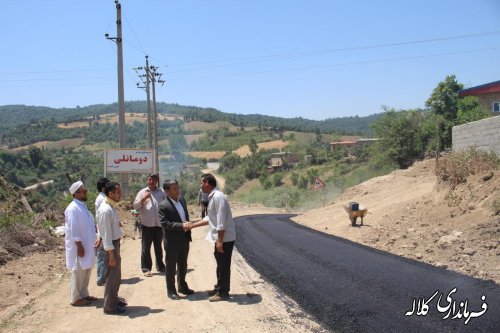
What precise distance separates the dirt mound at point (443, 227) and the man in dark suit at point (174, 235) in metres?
4.54

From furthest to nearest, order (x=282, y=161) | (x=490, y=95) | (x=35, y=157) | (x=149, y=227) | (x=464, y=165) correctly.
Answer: (x=282, y=161)
(x=35, y=157)
(x=490, y=95)
(x=464, y=165)
(x=149, y=227)

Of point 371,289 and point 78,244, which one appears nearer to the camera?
point 78,244

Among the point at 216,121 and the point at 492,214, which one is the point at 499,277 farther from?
the point at 216,121

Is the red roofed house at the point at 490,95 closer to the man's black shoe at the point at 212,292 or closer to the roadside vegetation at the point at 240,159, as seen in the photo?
the roadside vegetation at the point at 240,159

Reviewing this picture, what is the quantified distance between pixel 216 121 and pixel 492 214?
139943 millimetres

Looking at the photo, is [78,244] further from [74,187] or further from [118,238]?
[74,187]

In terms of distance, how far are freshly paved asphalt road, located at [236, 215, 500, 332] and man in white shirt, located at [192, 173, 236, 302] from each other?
100cm

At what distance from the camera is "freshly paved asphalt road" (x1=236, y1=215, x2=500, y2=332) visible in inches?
215

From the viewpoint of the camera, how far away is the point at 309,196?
39.5 m

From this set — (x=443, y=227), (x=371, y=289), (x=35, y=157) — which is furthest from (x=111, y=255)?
(x=35, y=157)

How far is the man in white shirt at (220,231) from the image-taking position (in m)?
6.61

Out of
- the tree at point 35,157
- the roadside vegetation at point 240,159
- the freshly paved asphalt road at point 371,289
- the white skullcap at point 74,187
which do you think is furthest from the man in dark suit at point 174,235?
the tree at point 35,157

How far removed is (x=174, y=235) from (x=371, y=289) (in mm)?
2883

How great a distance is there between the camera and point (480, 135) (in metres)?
14.6
